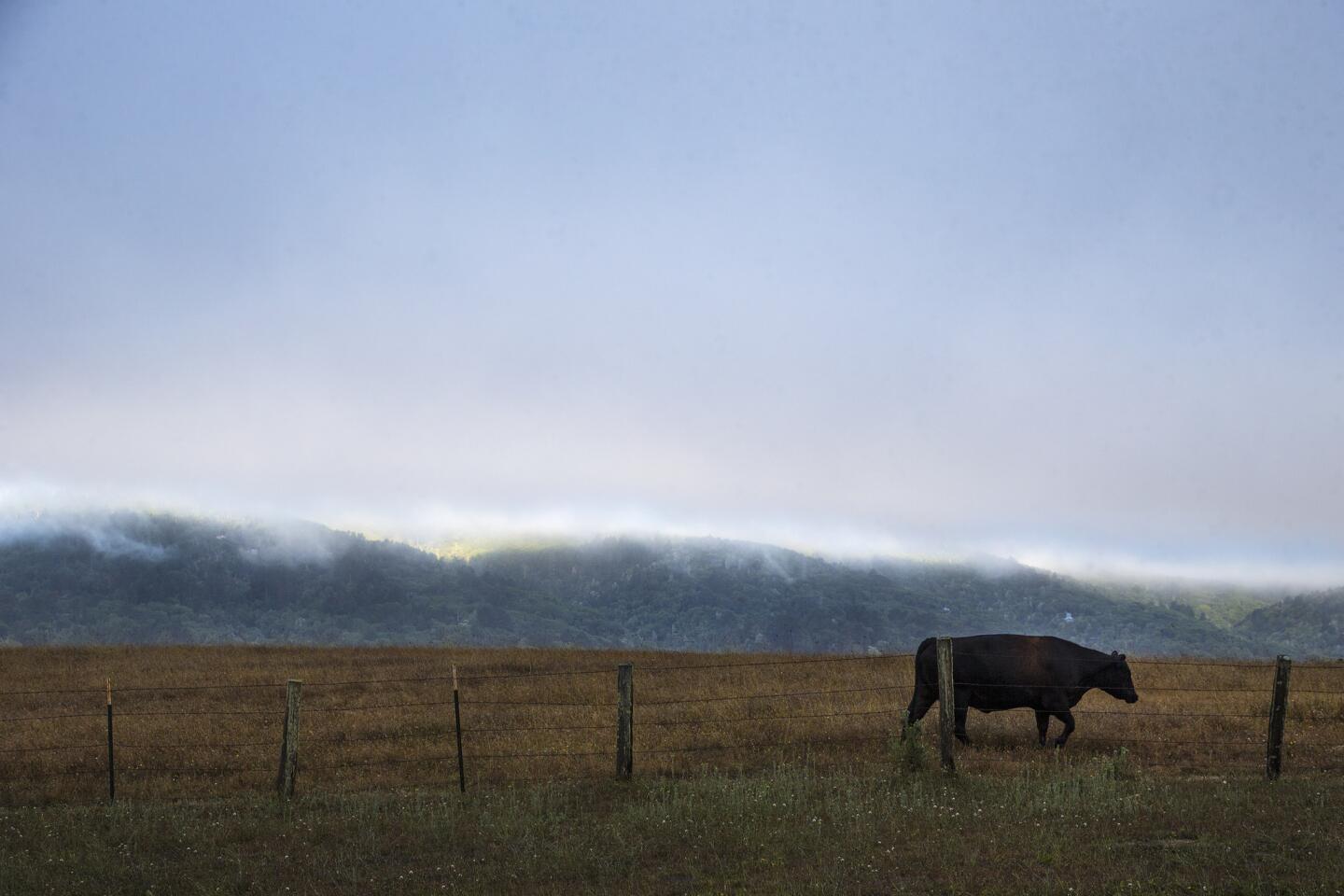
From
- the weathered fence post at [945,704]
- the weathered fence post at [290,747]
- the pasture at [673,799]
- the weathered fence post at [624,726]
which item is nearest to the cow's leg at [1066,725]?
the pasture at [673,799]

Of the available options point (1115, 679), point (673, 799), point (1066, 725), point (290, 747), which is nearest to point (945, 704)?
point (673, 799)

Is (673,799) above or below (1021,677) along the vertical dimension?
below

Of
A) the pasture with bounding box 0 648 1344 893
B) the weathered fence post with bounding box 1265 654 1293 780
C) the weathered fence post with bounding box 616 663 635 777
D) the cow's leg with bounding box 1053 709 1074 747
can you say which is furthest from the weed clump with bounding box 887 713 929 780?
the weathered fence post with bounding box 1265 654 1293 780

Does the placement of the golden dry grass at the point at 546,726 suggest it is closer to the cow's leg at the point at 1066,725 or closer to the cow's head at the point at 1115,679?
the cow's leg at the point at 1066,725

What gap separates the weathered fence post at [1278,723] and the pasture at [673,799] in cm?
32

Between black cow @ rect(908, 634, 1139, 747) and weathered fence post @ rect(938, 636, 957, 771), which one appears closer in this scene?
weathered fence post @ rect(938, 636, 957, 771)

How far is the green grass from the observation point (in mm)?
9625

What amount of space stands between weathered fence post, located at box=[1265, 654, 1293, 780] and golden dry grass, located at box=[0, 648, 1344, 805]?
101cm

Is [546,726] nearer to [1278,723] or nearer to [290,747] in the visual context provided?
[290,747]

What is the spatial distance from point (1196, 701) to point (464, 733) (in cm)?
1696

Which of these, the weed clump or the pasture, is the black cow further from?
the weed clump

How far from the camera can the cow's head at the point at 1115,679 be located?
67.6 feet

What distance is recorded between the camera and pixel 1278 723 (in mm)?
14195

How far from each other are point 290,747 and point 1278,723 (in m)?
14.8
